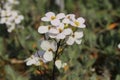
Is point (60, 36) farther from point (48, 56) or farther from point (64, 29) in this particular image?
point (48, 56)

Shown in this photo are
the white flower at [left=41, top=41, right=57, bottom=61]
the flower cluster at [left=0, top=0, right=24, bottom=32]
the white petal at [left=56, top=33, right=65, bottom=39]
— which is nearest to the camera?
the white petal at [left=56, top=33, right=65, bottom=39]

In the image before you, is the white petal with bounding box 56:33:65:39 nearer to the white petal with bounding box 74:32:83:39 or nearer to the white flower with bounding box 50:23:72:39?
the white flower with bounding box 50:23:72:39

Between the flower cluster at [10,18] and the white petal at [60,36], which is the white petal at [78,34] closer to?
the white petal at [60,36]

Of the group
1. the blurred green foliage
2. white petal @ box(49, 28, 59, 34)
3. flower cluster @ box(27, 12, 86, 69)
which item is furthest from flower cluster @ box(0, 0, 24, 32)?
white petal @ box(49, 28, 59, 34)

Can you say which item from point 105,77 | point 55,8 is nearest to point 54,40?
point 105,77

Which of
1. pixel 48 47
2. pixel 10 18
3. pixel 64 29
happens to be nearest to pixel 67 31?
pixel 64 29

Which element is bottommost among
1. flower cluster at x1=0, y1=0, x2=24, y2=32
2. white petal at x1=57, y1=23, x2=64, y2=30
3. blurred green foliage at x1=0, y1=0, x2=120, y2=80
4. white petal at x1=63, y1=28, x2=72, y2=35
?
blurred green foliage at x1=0, y1=0, x2=120, y2=80

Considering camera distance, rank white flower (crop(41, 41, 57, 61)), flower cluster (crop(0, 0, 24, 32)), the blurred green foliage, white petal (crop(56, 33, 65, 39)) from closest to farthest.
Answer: white petal (crop(56, 33, 65, 39)) < white flower (crop(41, 41, 57, 61)) < the blurred green foliage < flower cluster (crop(0, 0, 24, 32))

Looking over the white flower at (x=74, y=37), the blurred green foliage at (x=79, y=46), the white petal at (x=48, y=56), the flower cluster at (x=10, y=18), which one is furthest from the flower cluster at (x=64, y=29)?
the flower cluster at (x=10, y=18)
